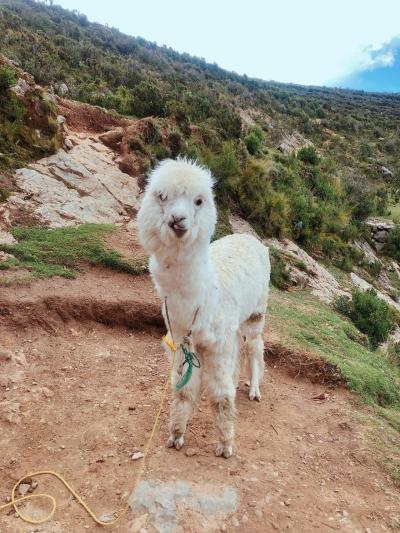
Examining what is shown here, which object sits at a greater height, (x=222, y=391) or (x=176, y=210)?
(x=176, y=210)

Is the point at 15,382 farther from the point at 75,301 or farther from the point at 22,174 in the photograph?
the point at 22,174

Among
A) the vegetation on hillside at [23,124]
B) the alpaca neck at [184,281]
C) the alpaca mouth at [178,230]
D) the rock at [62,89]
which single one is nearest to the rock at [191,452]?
the alpaca neck at [184,281]

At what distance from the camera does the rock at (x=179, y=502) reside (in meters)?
3.25

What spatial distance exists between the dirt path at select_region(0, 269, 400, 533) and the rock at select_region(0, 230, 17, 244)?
1350mm

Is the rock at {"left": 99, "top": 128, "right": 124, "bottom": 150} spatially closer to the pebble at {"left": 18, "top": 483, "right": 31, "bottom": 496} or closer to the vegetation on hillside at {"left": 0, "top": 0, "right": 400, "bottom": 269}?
the vegetation on hillside at {"left": 0, "top": 0, "right": 400, "bottom": 269}

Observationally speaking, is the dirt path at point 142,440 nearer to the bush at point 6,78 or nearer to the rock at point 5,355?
the rock at point 5,355

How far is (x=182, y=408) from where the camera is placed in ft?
13.0

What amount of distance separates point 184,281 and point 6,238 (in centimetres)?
501

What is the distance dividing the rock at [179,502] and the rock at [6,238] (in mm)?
5040

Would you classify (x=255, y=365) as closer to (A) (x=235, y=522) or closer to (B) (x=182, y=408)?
(B) (x=182, y=408)

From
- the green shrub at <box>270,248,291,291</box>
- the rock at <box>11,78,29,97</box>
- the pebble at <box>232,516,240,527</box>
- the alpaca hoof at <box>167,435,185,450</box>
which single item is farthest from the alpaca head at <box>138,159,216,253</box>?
the rock at <box>11,78,29,97</box>

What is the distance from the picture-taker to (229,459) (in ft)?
13.1

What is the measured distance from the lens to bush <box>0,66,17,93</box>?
1000 cm

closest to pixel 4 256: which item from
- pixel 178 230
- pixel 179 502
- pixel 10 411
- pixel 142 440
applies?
pixel 10 411
